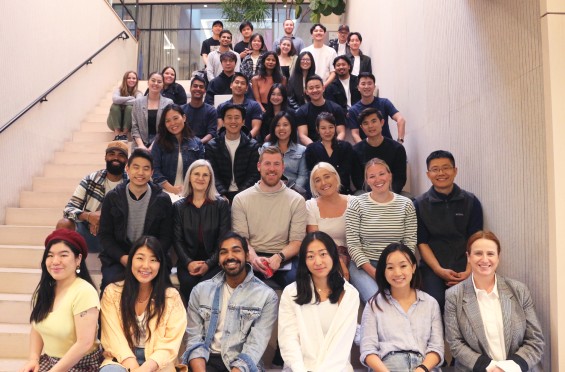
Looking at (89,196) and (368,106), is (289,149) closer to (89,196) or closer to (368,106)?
(368,106)

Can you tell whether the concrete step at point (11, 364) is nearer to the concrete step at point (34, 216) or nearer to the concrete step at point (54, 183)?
the concrete step at point (34, 216)

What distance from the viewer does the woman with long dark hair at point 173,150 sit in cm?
438

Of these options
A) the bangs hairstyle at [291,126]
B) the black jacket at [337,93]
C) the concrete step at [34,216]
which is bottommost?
the concrete step at [34,216]

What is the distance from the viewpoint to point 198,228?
346 centimetres

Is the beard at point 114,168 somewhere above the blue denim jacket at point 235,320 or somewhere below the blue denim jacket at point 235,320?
above

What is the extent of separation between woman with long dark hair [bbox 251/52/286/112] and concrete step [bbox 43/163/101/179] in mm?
1948

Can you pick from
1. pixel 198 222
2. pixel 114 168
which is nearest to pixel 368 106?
pixel 198 222

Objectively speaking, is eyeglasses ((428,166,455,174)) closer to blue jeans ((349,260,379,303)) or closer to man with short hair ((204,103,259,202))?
blue jeans ((349,260,379,303))

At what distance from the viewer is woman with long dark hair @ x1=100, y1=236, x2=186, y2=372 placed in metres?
2.66

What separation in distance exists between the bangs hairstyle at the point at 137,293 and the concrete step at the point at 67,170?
9.37ft

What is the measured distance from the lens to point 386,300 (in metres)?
2.86

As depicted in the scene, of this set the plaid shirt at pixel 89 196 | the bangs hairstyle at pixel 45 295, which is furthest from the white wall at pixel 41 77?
the bangs hairstyle at pixel 45 295

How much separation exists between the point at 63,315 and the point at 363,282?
70.2 inches

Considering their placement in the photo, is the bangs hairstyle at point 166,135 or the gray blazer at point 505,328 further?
the bangs hairstyle at point 166,135
